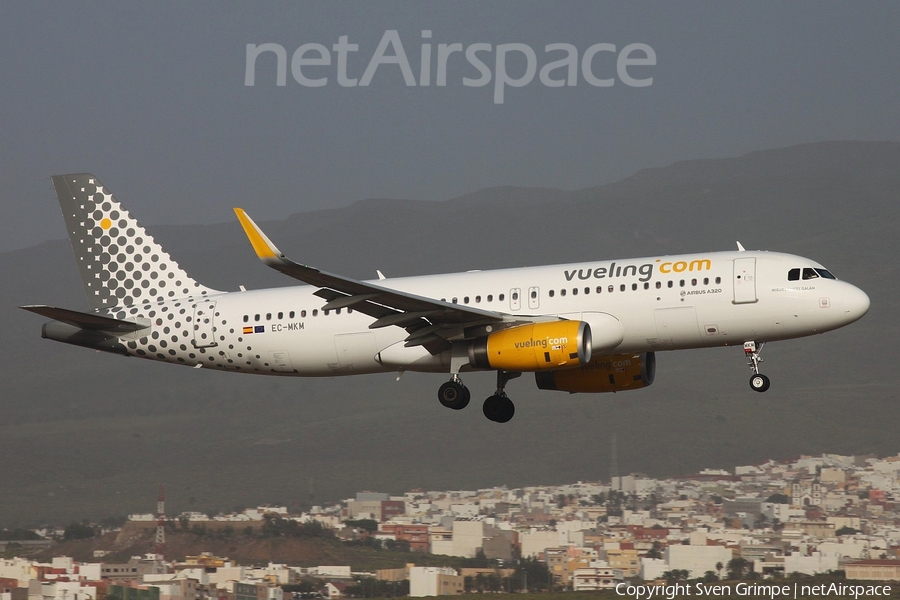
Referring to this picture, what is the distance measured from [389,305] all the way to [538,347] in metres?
4.52

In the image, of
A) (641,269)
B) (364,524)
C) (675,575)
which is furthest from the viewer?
(364,524)

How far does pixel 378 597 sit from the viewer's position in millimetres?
82125

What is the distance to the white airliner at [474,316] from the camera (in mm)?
35688

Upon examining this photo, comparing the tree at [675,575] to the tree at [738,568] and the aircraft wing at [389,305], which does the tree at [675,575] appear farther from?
the aircraft wing at [389,305]

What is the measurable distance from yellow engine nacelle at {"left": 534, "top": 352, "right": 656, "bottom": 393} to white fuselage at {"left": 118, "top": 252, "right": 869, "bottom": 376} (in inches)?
145

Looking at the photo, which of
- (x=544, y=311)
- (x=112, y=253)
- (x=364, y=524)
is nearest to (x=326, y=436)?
(x=364, y=524)

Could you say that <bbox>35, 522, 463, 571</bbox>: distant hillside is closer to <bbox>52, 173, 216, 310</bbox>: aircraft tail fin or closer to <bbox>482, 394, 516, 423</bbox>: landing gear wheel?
<bbox>52, 173, 216, 310</bbox>: aircraft tail fin

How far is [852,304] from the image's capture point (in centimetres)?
3559

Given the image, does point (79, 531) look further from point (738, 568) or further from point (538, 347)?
point (538, 347)

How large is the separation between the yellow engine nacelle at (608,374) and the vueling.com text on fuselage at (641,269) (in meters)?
4.45

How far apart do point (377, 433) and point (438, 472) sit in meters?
24.7

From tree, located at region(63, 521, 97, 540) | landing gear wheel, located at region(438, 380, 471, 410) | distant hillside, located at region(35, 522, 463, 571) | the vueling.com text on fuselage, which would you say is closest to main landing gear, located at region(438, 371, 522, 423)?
landing gear wheel, located at region(438, 380, 471, 410)

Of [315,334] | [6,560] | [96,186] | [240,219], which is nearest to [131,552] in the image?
[6,560]

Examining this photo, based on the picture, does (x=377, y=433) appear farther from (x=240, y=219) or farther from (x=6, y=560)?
(x=240, y=219)
